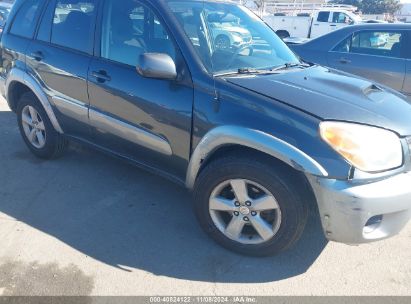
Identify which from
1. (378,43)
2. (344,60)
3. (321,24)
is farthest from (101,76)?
(321,24)

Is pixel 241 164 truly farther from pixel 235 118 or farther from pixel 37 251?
pixel 37 251

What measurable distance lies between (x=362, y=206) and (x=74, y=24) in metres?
2.92

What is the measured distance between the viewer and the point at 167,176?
3.11 m

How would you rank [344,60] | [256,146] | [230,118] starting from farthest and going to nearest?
1. [344,60]
2. [230,118]
3. [256,146]

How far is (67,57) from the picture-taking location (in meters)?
3.49

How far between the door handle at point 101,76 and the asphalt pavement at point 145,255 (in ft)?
3.54

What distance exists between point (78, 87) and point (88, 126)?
1.19ft

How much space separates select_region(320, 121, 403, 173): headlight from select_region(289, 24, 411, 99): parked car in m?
3.35

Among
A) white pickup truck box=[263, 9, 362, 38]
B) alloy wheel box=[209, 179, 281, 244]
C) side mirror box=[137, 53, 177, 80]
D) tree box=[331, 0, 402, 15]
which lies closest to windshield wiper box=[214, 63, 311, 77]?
side mirror box=[137, 53, 177, 80]

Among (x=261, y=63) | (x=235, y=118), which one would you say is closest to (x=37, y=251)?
(x=235, y=118)

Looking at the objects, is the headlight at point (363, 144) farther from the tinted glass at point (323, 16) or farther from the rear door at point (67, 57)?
the tinted glass at point (323, 16)

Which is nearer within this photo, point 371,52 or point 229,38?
point 229,38

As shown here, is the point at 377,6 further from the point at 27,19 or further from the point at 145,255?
the point at 145,255

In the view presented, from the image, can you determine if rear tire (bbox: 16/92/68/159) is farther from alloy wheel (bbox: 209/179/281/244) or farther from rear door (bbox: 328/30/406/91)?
rear door (bbox: 328/30/406/91)
